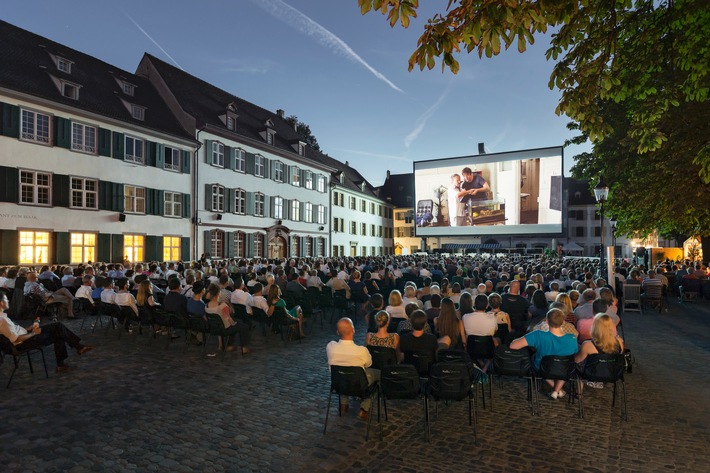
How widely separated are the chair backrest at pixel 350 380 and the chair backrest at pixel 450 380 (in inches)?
33.7

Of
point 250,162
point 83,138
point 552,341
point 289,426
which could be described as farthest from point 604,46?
point 250,162

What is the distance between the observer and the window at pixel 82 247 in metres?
22.8

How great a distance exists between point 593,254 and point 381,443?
74.4 m

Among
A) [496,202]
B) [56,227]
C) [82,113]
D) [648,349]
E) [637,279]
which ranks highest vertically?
[82,113]

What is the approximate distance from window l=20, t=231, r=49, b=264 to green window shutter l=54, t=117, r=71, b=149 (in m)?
4.37

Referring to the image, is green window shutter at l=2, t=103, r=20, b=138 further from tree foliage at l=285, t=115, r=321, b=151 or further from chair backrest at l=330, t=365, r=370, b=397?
tree foliage at l=285, t=115, r=321, b=151

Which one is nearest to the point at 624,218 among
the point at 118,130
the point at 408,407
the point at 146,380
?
the point at 408,407

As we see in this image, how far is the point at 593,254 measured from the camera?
7056 centimetres

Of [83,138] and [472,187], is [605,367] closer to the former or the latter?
[83,138]

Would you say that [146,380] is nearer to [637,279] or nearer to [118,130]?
[637,279]

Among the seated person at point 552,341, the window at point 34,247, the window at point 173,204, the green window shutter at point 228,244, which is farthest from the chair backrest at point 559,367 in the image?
the green window shutter at point 228,244

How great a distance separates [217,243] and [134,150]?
842 cm

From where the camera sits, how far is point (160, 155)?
91.2 ft

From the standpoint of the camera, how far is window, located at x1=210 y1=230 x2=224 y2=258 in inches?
1248
